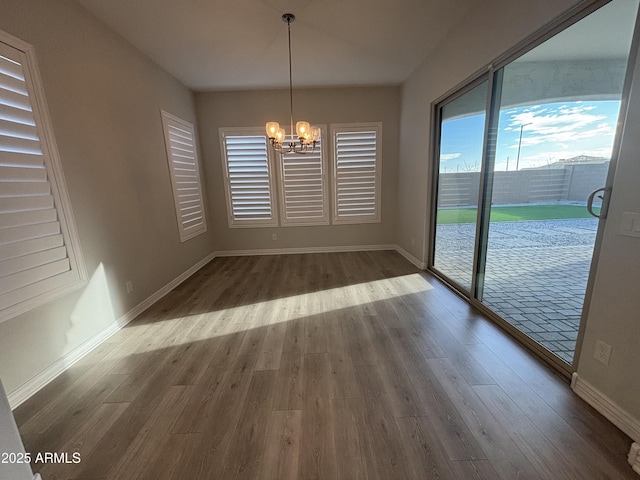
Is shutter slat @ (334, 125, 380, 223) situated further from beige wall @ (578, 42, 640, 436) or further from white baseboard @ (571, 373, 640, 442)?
white baseboard @ (571, 373, 640, 442)

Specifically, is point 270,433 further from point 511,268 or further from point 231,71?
point 231,71

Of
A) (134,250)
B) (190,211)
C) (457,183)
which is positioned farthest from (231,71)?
(457,183)

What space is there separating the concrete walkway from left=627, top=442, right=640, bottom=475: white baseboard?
62cm

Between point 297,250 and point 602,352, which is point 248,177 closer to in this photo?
point 297,250

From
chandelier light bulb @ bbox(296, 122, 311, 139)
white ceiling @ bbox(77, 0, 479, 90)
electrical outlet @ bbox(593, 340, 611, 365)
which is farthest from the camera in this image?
chandelier light bulb @ bbox(296, 122, 311, 139)

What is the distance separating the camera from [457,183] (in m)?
3.08

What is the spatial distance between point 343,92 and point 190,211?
3.20 meters

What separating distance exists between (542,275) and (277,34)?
11.3 feet

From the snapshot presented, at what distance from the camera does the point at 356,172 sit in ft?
15.3

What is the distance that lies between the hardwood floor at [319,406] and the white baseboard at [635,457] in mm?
30

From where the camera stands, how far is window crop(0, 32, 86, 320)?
5.25ft

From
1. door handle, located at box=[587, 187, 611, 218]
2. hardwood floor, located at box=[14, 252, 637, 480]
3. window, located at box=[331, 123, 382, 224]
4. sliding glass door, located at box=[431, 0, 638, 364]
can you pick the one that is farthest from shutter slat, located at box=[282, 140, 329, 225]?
door handle, located at box=[587, 187, 611, 218]

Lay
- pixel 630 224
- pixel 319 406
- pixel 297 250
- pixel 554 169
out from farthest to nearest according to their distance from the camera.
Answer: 1. pixel 297 250
2. pixel 554 169
3. pixel 319 406
4. pixel 630 224

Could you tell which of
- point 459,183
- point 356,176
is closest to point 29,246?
point 459,183
